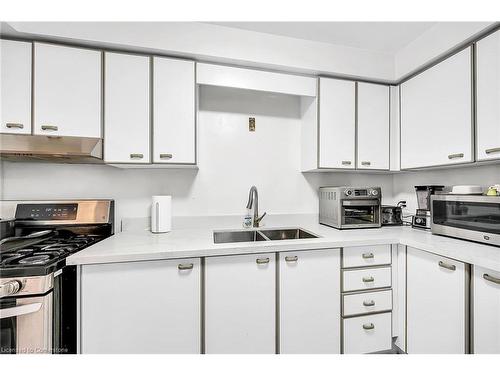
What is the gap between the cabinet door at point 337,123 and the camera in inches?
77.0

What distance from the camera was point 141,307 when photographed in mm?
Result: 1278

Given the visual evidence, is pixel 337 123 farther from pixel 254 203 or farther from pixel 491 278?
pixel 491 278

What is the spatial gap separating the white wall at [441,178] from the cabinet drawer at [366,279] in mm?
948

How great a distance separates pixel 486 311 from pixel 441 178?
46.8 inches

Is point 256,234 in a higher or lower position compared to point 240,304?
higher

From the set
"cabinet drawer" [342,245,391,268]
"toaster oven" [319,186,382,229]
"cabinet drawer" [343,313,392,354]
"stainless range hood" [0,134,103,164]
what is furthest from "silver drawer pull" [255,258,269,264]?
"stainless range hood" [0,134,103,164]

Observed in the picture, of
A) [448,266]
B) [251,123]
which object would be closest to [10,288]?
[251,123]

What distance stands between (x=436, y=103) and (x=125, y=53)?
2.25m

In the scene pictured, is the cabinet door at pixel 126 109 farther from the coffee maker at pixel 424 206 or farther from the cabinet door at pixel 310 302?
the coffee maker at pixel 424 206

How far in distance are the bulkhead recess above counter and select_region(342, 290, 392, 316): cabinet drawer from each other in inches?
38.3

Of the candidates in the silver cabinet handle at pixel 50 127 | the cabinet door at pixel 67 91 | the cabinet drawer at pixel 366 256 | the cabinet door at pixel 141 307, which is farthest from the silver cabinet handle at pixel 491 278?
the silver cabinet handle at pixel 50 127

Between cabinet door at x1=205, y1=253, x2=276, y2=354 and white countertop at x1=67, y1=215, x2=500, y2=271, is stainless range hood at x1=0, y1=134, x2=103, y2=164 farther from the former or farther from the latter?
cabinet door at x1=205, y1=253, x2=276, y2=354
